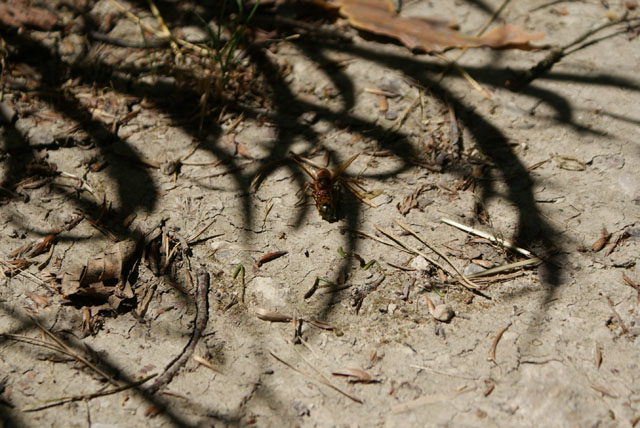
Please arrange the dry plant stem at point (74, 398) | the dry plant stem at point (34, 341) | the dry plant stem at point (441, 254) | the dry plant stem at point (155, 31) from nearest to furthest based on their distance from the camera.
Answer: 1. the dry plant stem at point (74, 398)
2. the dry plant stem at point (34, 341)
3. the dry plant stem at point (441, 254)
4. the dry plant stem at point (155, 31)

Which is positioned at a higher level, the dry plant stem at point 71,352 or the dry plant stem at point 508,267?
the dry plant stem at point 508,267

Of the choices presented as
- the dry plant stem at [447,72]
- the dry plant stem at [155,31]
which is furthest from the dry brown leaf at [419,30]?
the dry plant stem at [155,31]

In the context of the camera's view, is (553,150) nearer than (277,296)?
No

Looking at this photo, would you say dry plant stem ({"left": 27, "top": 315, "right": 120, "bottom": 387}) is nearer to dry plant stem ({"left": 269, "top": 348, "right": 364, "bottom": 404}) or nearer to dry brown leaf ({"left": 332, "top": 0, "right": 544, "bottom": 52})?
dry plant stem ({"left": 269, "top": 348, "right": 364, "bottom": 404})

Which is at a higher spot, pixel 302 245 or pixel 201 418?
pixel 302 245

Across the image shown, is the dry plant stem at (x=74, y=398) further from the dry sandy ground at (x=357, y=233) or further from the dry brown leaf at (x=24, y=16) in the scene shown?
the dry brown leaf at (x=24, y=16)

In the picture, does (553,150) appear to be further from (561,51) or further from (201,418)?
(201,418)

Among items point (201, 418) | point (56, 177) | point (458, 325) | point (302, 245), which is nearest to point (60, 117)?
point (56, 177)

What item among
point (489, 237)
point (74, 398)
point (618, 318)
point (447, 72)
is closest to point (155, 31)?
point (447, 72)
